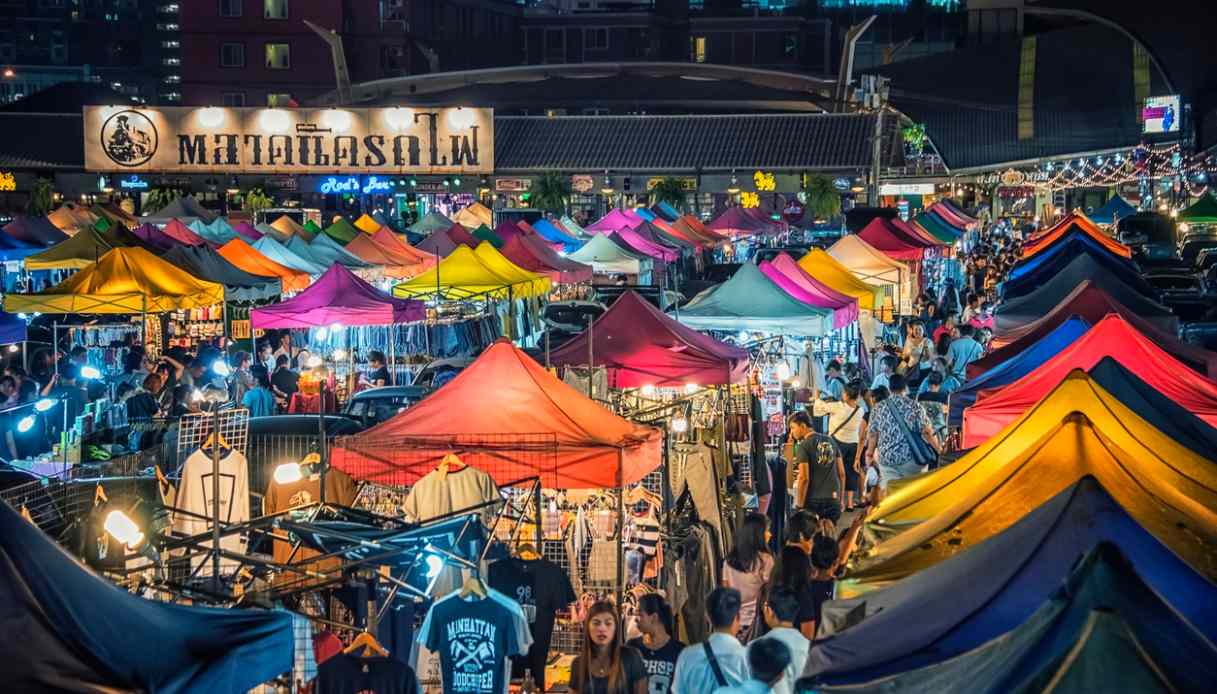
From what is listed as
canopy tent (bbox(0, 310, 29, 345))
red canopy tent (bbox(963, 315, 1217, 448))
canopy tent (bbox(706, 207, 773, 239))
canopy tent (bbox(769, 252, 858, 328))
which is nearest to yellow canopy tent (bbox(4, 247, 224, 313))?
canopy tent (bbox(0, 310, 29, 345))

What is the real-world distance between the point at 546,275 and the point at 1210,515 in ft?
64.4

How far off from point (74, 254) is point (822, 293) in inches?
482

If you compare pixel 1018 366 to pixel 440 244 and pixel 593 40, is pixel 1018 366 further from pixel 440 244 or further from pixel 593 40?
pixel 593 40

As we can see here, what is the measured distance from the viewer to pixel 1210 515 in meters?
7.73

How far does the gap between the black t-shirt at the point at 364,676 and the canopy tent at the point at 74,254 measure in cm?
1798

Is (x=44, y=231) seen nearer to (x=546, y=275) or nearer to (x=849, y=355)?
(x=546, y=275)

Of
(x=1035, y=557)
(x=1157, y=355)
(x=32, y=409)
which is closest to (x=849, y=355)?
(x=1157, y=355)

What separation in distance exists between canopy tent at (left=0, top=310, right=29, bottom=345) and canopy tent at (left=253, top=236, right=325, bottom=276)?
26.2ft

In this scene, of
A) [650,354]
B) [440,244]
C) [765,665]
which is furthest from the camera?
[440,244]

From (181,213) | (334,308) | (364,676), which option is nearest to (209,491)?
(364,676)

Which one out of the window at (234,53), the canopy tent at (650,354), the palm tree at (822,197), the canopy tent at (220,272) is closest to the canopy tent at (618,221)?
the canopy tent at (220,272)

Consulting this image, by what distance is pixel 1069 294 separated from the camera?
17.7m

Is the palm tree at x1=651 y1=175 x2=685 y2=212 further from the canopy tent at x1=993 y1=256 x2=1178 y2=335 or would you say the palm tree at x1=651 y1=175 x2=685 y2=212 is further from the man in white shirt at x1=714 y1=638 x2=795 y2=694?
the man in white shirt at x1=714 y1=638 x2=795 y2=694

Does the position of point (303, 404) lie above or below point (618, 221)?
below
